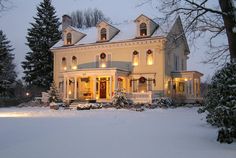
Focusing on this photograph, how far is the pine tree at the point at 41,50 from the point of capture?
40062 millimetres

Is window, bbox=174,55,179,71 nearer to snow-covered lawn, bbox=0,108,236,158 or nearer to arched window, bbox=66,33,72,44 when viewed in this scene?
arched window, bbox=66,33,72,44

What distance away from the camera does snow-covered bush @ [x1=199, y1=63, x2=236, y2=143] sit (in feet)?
26.8

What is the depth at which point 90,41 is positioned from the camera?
109 ft

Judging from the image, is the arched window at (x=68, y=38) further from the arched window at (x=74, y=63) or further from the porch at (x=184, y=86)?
the porch at (x=184, y=86)

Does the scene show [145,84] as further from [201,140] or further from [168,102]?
[201,140]

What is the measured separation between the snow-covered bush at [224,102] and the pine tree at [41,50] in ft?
108

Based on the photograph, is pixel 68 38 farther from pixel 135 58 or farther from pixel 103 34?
pixel 135 58

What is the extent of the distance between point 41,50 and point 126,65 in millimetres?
14480

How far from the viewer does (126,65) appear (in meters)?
30.6

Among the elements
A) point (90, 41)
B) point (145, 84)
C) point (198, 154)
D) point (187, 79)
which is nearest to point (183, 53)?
point (187, 79)

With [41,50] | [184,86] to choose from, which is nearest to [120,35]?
[184,86]

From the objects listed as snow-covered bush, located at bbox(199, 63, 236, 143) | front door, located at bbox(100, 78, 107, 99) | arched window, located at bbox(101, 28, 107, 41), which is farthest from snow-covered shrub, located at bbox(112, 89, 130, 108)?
snow-covered bush, located at bbox(199, 63, 236, 143)

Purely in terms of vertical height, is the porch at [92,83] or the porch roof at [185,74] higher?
the porch roof at [185,74]

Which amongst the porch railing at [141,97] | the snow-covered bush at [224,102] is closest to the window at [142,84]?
the porch railing at [141,97]
